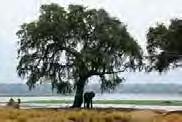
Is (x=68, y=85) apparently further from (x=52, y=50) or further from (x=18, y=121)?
(x=18, y=121)

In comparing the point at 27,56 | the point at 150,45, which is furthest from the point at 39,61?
the point at 150,45

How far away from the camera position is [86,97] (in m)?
54.9

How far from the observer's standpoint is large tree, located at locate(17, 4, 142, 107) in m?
54.0

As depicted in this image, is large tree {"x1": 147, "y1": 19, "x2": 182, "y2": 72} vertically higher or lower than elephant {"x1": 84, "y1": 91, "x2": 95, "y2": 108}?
higher

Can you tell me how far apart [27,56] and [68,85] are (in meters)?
4.55

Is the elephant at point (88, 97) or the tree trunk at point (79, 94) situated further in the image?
the tree trunk at point (79, 94)

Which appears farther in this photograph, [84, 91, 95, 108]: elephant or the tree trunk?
the tree trunk

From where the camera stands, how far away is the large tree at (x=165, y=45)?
167 ft

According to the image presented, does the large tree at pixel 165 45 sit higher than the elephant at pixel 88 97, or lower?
higher

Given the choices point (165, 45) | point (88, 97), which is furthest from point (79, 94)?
point (165, 45)

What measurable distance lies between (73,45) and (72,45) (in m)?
0.11

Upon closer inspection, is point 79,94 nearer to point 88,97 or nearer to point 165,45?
point 88,97

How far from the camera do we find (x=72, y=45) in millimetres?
55125

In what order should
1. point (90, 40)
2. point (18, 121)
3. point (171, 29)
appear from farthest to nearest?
1. point (90, 40)
2. point (171, 29)
3. point (18, 121)
